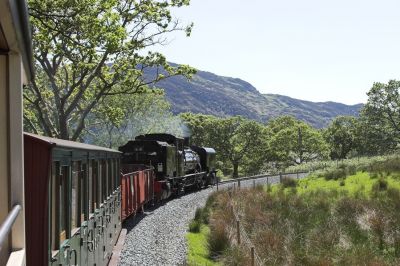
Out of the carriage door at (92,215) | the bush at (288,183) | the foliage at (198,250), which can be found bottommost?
the foliage at (198,250)

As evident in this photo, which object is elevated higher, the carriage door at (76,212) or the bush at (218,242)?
the carriage door at (76,212)

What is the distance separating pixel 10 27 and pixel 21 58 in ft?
2.33

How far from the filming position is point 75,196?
5.76 metres

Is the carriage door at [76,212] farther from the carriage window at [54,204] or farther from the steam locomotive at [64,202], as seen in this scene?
the carriage window at [54,204]

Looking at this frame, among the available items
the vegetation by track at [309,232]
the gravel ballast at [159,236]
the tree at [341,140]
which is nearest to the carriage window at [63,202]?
the vegetation by track at [309,232]

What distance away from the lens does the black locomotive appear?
2245 cm

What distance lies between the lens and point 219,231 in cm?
1294

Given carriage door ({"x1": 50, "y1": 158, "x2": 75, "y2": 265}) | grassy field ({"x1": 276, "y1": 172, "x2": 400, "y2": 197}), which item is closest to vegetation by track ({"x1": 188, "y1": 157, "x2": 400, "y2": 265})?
grassy field ({"x1": 276, "y1": 172, "x2": 400, "y2": 197})

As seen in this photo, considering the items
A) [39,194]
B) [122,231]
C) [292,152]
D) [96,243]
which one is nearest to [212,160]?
[122,231]

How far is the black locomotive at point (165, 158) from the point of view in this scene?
22.5 meters

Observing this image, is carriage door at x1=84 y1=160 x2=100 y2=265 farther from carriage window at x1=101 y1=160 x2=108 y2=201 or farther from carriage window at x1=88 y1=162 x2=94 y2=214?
carriage window at x1=101 y1=160 x2=108 y2=201

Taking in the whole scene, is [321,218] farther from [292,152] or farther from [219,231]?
[292,152]

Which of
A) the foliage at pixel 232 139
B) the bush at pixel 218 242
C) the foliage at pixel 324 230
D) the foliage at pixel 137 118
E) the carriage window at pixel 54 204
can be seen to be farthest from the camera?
the foliage at pixel 232 139

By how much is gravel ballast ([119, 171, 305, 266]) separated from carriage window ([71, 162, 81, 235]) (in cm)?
571
